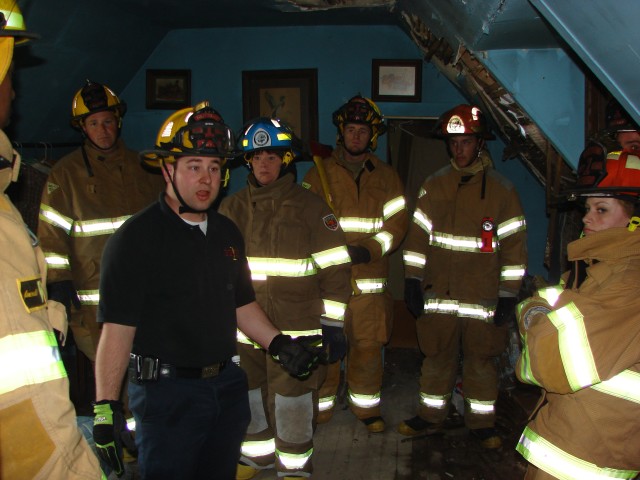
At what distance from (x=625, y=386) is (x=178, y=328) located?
5.44 ft

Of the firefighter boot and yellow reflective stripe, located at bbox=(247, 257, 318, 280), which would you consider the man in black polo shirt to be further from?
the firefighter boot

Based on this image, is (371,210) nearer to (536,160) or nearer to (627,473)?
(536,160)

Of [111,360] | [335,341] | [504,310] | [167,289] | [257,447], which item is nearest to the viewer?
[111,360]

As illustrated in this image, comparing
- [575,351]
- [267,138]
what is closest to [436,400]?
[267,138]

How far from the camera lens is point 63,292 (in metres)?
3.55

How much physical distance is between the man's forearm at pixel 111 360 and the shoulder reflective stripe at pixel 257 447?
1.53 meters

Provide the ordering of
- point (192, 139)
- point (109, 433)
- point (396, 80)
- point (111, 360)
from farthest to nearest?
1. point (396, 80)
2. point (192, 139)
3. point (111, 360)
4. point (109, 433)

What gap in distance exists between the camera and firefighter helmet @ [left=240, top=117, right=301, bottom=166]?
320 cm

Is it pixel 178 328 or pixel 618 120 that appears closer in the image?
pixel 178 328

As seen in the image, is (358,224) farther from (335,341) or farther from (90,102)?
(90,102)

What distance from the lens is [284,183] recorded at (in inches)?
127

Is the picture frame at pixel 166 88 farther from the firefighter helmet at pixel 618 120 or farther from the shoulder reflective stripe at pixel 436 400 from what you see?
the firefighter helmet at pixel 618 120

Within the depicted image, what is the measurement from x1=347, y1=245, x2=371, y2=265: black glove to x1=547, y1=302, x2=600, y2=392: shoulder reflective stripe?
218cm

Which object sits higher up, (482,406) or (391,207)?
(391,207)
